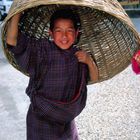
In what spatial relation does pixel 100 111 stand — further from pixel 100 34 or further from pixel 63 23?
pixel 63 23

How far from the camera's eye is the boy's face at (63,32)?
8.81ft

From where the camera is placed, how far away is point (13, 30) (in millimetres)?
2689

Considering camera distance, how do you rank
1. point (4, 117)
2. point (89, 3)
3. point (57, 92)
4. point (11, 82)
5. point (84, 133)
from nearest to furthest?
point (89, 3) < point (57, 92) < point (84, 133) < point (4, 117) < point (11, 82)

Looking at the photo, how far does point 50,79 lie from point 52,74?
0.03 meters

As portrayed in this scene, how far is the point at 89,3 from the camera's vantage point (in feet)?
7.94

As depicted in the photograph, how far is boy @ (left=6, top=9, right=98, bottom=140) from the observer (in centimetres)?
270

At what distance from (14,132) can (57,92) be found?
1475mm

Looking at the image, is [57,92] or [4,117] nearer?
[57,92]

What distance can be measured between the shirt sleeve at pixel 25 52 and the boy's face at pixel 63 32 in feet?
0.53

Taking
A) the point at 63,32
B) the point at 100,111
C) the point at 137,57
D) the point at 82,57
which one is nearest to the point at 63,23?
the point at 63,32

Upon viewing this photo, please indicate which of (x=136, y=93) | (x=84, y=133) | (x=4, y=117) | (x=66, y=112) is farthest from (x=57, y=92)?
(x=136, y=93)

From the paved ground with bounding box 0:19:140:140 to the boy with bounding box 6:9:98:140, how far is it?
1.24 meters

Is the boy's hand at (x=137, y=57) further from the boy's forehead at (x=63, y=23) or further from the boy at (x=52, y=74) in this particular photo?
the boy's forehead at (x=63, y=23)

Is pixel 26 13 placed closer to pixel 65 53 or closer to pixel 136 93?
pixel 65 53
